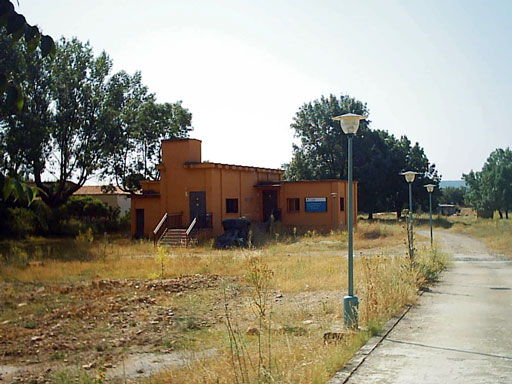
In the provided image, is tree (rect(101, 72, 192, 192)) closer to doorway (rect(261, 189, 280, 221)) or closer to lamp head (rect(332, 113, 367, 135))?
doorway (rect(261, 189, 280, 221))

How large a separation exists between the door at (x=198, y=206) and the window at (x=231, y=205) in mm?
2052

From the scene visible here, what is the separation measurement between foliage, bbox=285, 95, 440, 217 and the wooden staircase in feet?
89.8

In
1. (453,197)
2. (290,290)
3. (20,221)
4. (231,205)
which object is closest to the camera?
(290,290)

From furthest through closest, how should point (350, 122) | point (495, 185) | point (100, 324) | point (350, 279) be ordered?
point (495, 185) → point (100, 324) → point (350, 122) → point (350, 279)

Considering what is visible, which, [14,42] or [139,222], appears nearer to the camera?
[14,42]

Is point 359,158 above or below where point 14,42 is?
above

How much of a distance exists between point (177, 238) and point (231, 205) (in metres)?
5.81

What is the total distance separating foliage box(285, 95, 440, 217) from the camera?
190ft

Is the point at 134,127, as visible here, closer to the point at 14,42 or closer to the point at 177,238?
the point at 177,238

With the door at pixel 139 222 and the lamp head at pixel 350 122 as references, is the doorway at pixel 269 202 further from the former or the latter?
the lamp head at pixel 350 122

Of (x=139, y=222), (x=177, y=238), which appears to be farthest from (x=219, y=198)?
(x=139, y=222)

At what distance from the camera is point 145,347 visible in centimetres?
1066

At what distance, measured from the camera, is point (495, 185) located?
64.1m

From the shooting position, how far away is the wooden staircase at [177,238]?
32.8 metres
